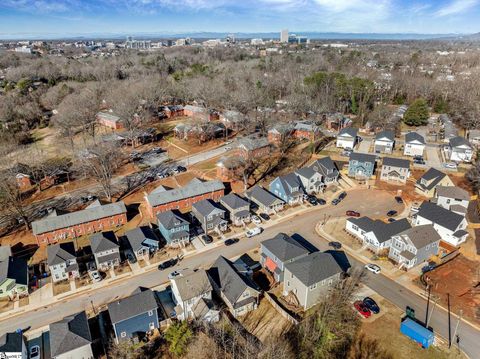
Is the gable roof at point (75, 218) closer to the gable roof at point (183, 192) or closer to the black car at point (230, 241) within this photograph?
the gable roof at point (183, 192)

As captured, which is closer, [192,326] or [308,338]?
[308,338]

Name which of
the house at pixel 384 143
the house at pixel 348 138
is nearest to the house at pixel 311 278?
the house at pixel 348 138

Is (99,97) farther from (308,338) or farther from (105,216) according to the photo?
(308,338)

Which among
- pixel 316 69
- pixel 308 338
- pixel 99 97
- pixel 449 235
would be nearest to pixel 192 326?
pixel 308 338

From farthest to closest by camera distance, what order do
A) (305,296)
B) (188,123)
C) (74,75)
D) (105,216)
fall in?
(74,75), (188,123), (105,216), (305,296)

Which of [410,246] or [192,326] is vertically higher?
[410,246]

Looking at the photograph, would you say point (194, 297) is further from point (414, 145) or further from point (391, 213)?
point (414, 145)
